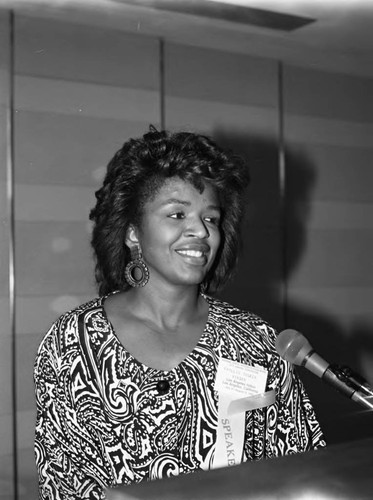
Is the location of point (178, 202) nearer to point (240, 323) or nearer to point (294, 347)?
point (240, 323)

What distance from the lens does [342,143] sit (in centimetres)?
598

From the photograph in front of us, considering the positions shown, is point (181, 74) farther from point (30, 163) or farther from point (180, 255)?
point (180, 255)

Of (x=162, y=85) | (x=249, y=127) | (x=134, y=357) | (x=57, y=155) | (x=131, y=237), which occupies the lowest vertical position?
(x=134, y=357)

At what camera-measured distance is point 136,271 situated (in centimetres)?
209

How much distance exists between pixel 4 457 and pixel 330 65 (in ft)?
12.6

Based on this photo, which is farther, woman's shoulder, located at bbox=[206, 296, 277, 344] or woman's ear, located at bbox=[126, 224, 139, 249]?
woman's ear, located at bbox=[126, 224, 139, 249]

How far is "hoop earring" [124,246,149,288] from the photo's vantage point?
6.66 ft

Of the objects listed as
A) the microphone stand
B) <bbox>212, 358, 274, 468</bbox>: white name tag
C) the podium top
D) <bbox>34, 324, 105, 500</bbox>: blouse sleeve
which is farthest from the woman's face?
the podium top

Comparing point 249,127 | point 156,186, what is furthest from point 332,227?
point 156,186

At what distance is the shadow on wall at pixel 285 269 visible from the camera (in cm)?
548

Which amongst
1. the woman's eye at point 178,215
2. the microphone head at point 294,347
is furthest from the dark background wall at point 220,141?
the microphone head at point 294,347

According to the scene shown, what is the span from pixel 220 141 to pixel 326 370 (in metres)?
4.27

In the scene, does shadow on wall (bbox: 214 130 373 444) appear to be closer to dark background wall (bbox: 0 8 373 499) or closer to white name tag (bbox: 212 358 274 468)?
dark background wall (bbox: 0 8 373 499)

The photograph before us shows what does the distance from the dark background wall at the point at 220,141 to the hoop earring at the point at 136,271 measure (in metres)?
2.52
